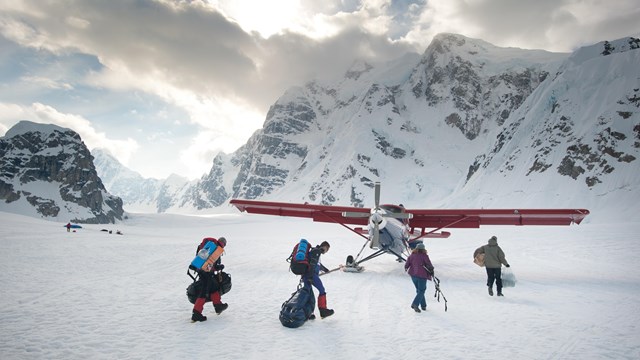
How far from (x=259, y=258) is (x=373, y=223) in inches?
332

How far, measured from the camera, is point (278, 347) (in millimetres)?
5699

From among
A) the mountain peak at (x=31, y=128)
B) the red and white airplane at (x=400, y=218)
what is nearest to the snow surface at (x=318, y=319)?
the red and white airplane at (x=400, y=218)

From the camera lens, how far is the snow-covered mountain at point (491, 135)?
56.7 meters

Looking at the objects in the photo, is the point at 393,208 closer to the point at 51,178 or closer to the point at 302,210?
the point at 302,210

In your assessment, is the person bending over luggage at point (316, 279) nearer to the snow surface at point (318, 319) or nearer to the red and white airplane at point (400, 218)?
the snow surface at point (318, 319)

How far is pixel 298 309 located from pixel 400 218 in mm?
8213

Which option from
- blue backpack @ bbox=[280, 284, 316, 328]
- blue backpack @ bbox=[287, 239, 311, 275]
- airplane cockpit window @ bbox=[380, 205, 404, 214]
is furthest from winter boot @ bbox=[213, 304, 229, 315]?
airplane cockpit window @ bbox=[380, 205, 404, 214]

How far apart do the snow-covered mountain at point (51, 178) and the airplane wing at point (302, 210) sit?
117 m

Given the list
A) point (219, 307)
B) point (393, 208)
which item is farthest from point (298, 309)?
point (393, 208)

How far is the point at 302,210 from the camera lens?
16.7m

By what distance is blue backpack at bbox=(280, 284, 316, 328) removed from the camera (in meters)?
6.65

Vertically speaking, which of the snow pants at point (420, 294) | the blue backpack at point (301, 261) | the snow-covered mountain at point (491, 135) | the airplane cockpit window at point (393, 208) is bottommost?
the snow pants at point (420, 294)

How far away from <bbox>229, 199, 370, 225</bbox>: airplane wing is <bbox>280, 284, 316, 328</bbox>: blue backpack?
8.25m

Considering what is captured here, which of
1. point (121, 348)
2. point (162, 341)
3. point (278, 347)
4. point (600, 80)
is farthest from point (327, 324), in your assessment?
point (600, 80)
